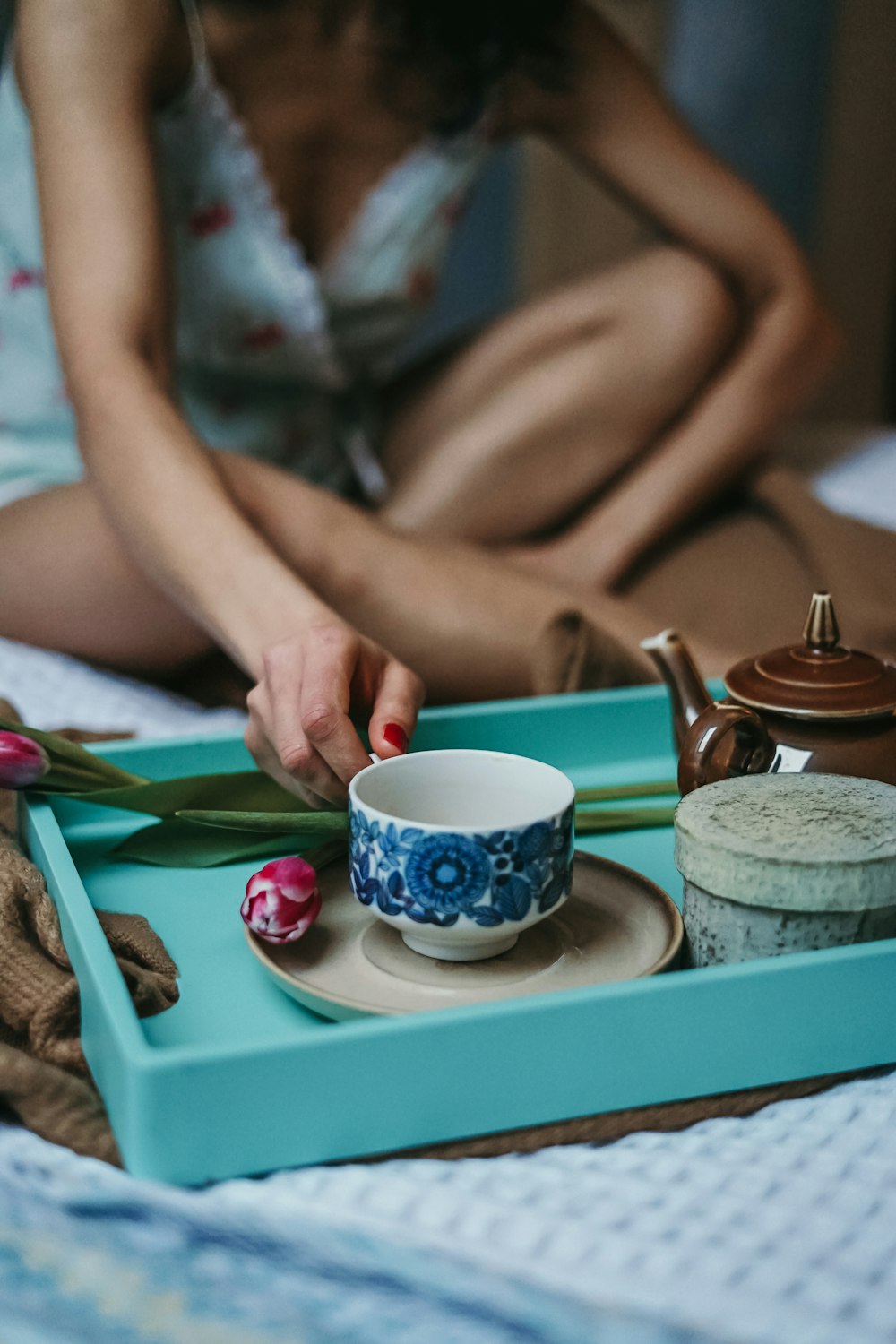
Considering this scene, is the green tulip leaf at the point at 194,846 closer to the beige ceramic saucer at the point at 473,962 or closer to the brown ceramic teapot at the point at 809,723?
the beige ceramic saucer at the point at 473,962

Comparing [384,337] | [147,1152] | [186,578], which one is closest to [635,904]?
[147,1152]

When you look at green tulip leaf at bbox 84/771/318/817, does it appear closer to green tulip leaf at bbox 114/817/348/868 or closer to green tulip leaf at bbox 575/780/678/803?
green tulip leaf at bbox 114/817/348/868

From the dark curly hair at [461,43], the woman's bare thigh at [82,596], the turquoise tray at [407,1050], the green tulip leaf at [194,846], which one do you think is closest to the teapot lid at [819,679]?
the turquoise tray at [407,1050]

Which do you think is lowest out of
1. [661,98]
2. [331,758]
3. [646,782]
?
[646,782]

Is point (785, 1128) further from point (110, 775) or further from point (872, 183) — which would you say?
point (872, 183)

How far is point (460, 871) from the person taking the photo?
453 mm

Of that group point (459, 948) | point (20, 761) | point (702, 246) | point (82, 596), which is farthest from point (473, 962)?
point (702, 246)

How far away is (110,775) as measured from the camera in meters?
0.62

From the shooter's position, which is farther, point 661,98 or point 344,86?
point 661,98

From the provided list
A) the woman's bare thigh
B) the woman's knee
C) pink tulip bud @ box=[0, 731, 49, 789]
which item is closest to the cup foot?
pink tulip bud @ box=[0, 731, 49, 789]

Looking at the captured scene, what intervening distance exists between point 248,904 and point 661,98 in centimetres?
115

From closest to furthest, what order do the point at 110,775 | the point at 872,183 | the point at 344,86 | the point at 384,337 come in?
the point at 110,775, the point at 344,86, the point at 384,337, the point at 872,183

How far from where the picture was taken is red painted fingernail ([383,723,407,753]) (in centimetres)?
57

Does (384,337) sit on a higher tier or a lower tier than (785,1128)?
higher
